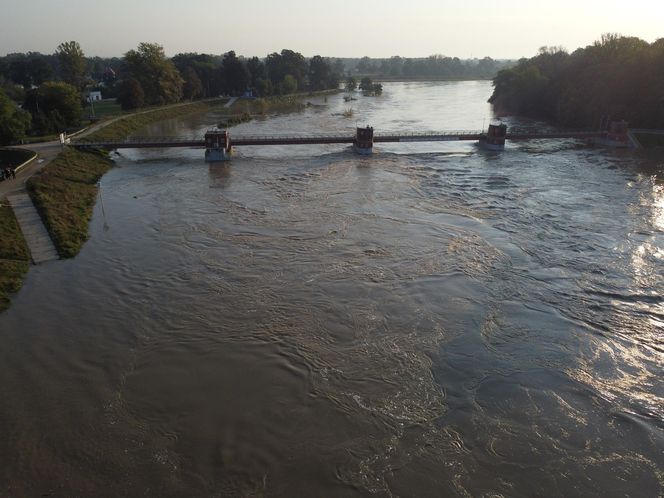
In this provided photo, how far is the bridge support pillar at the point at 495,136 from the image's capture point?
157ft

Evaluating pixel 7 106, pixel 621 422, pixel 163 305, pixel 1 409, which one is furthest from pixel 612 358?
pixel 7 106

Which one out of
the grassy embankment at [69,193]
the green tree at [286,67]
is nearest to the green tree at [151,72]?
the grassy embankment at [69,193]

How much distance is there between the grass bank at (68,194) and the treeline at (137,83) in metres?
7.26

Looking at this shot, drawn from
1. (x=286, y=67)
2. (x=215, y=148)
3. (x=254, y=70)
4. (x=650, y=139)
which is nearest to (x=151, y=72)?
(x=254, y=70)

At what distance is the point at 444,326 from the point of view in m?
16.3

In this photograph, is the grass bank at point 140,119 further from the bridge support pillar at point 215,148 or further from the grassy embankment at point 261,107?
the bridge support pillar at point 215,148

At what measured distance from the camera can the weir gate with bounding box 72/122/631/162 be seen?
42781 mm

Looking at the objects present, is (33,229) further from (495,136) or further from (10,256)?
(495,136)

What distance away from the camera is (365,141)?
4562 centimetres

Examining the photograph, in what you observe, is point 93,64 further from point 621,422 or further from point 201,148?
point 621,422

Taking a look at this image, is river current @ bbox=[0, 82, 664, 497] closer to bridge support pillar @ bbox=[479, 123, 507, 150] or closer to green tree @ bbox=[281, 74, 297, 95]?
bridge support pillar @ bbox=[479, 123, 507, 150]

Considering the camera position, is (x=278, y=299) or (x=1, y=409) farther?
(x=278, y=299)

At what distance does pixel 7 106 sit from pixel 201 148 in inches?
616

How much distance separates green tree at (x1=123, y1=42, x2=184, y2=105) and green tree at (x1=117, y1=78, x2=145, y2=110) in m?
4.17
